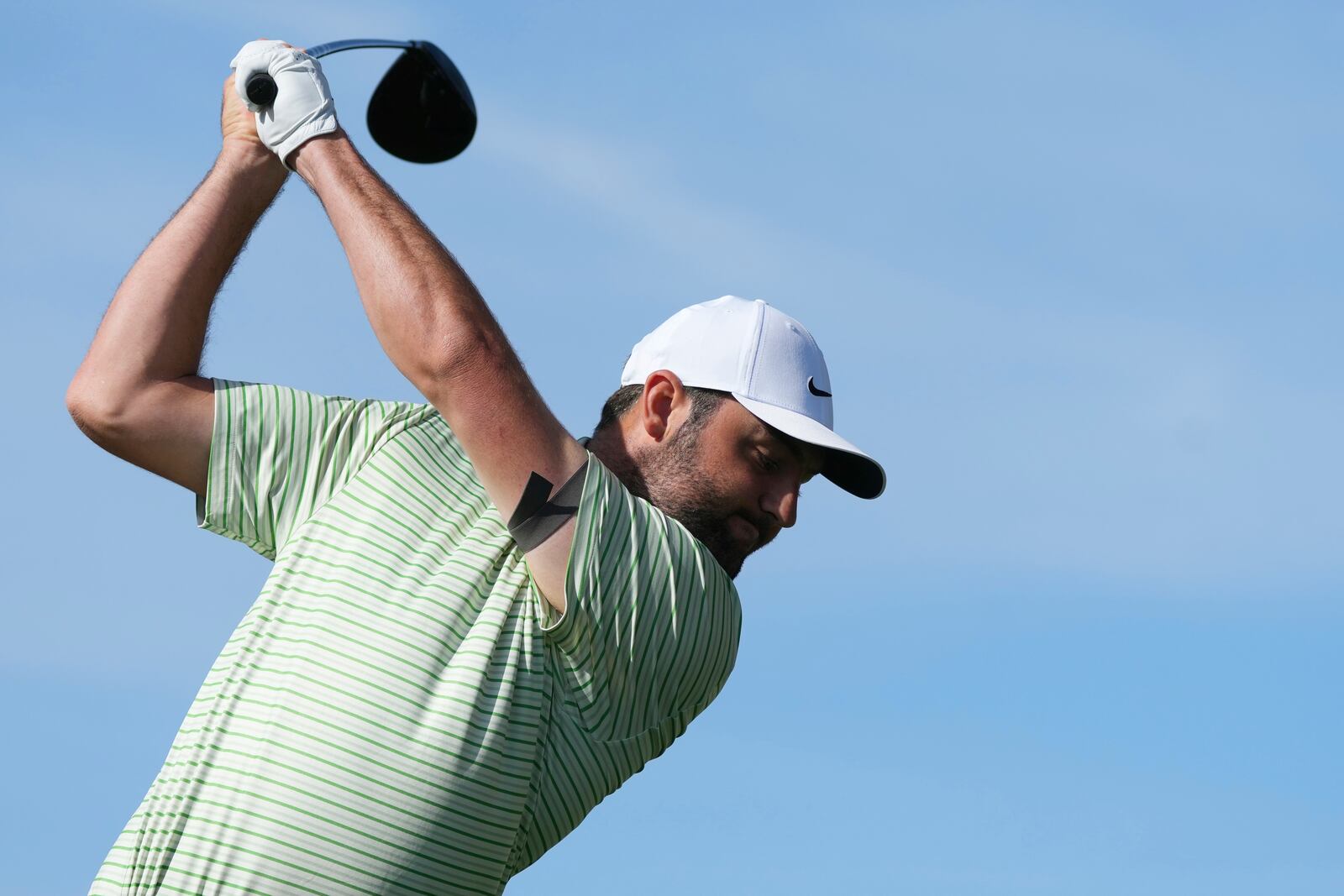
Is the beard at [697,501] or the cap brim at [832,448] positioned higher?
the cap brim at [832,448]

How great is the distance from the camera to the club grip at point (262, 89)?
4.41 m

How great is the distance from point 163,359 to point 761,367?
1.86 m

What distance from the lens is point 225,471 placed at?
4340mm

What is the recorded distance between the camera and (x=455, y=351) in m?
3.92

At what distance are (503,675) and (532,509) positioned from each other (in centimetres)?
42

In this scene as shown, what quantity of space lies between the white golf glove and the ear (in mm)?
1405

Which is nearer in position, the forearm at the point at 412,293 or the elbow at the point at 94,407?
the forearm at the point at 412,293

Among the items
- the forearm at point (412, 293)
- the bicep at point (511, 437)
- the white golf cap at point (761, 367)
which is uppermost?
the white golf cap at point (761, 367)

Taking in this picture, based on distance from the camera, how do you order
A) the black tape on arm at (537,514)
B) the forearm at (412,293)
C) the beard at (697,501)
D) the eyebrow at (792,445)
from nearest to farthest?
the forearm at (412,293) → the black tape on arm at (537,514) → the beard at (697,501) → the eyebrow at (792,445)

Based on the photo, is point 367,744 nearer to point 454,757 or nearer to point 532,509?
point 454,757

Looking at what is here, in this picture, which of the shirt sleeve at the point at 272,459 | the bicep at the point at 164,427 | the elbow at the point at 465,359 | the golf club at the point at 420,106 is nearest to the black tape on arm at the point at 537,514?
the elbow at the point at 465,359

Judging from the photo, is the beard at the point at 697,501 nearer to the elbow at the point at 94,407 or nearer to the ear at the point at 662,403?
the ear at the point at 662,403

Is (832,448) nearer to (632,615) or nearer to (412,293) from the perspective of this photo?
(632,615)

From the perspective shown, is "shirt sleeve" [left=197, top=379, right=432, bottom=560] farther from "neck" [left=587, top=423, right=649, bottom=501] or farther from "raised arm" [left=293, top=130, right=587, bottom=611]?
"neck" [left=587, top=423, right=649, bottom=501]
